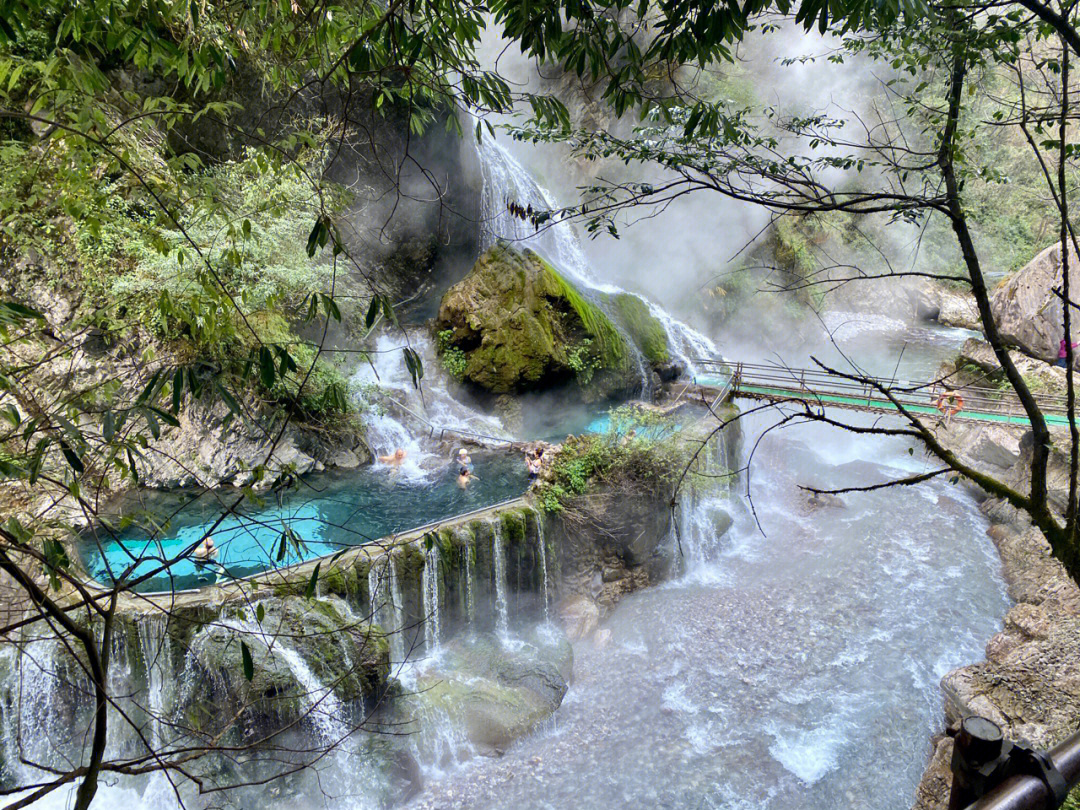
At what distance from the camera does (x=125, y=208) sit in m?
8.07

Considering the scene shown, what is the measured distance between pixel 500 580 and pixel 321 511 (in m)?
3.16

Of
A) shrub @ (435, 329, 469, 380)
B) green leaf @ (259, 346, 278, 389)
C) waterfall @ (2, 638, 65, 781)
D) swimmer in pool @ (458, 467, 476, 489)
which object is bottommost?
waterfall @ (2, 638, 65, 781)

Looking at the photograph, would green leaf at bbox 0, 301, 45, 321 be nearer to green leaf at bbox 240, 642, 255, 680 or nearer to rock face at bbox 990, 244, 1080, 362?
green leaf at bbox 240, 642, 255, 680

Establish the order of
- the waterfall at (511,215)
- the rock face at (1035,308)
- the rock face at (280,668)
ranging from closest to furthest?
the rock face at (280,668), the rock face at (1035,308), the waterfall at (511,215)

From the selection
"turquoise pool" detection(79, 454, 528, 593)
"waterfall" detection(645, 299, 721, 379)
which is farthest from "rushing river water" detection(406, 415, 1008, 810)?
"waterfall" detection(645, 299, 721, 379)

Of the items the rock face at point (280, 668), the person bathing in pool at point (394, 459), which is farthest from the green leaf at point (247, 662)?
the person bathing in pool at point (394, 459)

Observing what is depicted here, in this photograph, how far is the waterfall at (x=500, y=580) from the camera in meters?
7.89

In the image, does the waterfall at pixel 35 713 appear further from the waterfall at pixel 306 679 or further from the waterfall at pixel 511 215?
the waterfall at pixel 511 215

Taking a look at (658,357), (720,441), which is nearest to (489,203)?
(658,357)

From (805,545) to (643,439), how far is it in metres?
3.96

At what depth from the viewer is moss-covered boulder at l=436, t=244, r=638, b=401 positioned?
1235 cm

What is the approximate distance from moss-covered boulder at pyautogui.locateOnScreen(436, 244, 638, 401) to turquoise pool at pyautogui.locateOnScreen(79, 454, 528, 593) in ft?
7.91

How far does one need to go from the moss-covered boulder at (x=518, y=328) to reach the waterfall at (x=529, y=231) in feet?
4.71

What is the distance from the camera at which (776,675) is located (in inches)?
302
